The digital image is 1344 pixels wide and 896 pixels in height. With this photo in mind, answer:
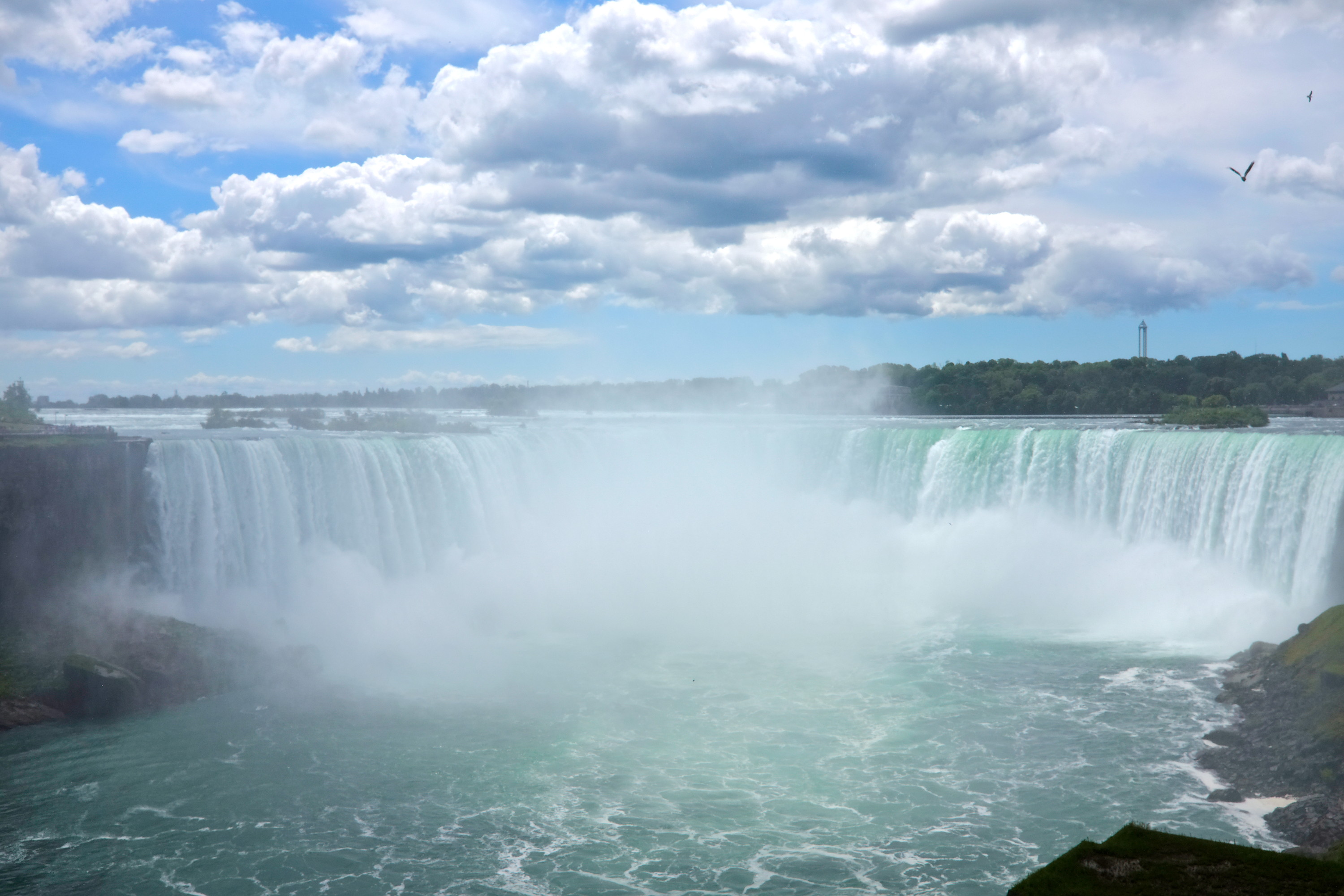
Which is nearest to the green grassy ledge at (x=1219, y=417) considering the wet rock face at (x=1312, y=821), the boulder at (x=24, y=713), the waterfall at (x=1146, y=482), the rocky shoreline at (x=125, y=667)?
the waterfall at (x=1146, y=482)

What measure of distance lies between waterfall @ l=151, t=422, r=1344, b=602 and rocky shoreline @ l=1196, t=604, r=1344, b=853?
458cm

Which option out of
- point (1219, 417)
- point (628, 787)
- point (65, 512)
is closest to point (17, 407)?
point (65, 512)

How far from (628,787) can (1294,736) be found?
9378 millimetres

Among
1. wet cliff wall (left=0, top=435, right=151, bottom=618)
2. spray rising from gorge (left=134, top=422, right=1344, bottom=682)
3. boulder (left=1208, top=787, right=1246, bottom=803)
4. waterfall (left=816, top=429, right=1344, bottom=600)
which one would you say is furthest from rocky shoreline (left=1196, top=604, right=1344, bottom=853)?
wet cliff wall (left=0, top=435, right=151, bottom=618)

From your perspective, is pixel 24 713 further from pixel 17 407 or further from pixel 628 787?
pixel 17 407

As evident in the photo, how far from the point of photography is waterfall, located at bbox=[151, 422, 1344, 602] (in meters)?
21.4

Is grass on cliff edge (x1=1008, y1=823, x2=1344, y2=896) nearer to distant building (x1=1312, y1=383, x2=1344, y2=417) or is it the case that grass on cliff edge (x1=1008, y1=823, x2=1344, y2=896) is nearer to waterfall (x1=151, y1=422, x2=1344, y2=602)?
waterfall (x1=151, y1=422, x2=1344, y2=602)

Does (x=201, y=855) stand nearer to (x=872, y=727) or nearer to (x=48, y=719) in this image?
(x=48, y=719)

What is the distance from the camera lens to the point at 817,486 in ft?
110

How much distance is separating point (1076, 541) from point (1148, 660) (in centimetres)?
679

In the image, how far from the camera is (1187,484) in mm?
23469

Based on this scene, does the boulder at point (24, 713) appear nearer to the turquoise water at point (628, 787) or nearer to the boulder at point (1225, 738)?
the turquoise water at point (628, 787)

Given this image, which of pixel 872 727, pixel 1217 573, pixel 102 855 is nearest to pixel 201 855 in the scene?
pixel 102 855

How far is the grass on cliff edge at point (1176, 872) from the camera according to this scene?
7.36 meters
